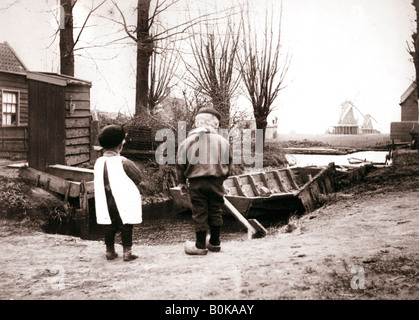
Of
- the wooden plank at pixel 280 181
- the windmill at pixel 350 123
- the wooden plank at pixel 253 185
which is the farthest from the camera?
the windmill at pixel 350 123

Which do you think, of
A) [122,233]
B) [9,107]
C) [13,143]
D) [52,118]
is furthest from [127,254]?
[13,143]

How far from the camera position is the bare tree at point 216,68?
700cm

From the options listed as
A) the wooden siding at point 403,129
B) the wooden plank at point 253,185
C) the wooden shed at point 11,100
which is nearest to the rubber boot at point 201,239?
the wooden plank at point 253,185

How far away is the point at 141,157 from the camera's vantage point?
32.2 ft

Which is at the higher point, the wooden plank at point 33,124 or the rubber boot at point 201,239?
the wooden plank at point 33,124

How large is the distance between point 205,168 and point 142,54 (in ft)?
14.2

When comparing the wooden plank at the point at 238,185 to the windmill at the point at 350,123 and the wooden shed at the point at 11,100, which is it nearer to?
the wooden shed at the point at 11,100

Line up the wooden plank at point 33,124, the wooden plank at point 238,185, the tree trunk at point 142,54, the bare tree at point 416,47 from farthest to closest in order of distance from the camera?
the wooden plank at point 238,185, the wooden plank at point 33,124, the tree trunk at point 142,54, the bare tree at point 416,47

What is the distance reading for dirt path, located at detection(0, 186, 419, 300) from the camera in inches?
110

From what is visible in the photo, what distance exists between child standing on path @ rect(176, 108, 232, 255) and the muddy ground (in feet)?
1.22

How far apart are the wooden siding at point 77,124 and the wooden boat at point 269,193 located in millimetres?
2017

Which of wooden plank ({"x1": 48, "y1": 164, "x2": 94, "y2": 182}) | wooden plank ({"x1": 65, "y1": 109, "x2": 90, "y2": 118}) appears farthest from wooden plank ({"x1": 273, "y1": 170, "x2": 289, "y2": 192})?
wooden plank ({"x1": 65, "y1": 109, "x2": 90, "y2": 118})
